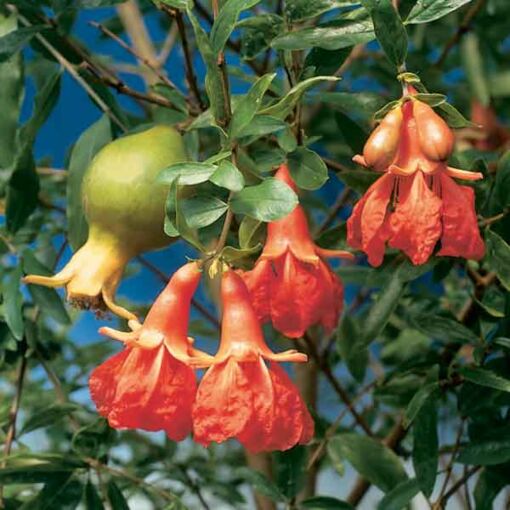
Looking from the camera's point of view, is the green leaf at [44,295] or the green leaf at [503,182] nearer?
the green leaf at [503,182]

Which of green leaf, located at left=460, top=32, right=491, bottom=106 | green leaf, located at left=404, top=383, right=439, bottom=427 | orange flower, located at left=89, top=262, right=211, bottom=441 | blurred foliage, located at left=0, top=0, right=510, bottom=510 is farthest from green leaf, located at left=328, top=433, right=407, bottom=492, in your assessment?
green leaf, located at left=460, top=32, right=491, bottom=106

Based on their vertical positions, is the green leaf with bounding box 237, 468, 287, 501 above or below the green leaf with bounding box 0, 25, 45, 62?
below

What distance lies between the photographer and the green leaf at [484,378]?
72 cm

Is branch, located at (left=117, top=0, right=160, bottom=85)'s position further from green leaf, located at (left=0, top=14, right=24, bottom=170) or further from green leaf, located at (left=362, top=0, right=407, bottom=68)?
green leaf, located at (left=362, top=0, right=407, bottom=68)

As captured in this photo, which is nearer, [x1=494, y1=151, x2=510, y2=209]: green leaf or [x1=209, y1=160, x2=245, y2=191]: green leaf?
[x1=209, y1=160, x2=245, y2=191]: green leaf

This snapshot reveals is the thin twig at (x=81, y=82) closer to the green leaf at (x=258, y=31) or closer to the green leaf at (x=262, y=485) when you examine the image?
the green leaf at (x=258, y=31)

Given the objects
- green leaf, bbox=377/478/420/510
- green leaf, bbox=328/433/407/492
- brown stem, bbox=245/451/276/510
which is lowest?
brown stem, bbox=245/451/276/510

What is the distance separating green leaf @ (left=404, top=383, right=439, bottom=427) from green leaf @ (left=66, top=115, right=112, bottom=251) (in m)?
0.29

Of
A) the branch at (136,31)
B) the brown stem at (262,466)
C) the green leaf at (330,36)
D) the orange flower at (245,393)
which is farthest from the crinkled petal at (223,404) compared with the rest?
the branch at (136,31)

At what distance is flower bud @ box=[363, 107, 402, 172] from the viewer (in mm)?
576

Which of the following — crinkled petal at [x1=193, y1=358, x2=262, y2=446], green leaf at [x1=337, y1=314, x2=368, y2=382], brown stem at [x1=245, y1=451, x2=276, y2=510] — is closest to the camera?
crinkled petal at [x1=193, y1=358, x2=262, y2=446]

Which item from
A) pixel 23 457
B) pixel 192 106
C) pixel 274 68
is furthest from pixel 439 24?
pixel 23 457

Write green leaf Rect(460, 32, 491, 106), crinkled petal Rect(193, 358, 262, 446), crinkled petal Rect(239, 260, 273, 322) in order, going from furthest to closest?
green leaf Rect(460, 32, 491, 106), crinkled petal Rect(239, 260, 273, 322), crinkled petal Rect(193, 358, 262, 446)

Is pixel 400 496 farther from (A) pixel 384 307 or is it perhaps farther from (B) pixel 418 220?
(B) pixel 418 220
